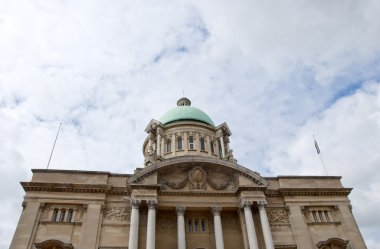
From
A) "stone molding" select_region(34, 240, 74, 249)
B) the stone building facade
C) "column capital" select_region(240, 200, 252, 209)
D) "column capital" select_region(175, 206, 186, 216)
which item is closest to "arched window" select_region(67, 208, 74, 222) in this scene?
the stone building facade

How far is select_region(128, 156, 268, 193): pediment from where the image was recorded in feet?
90.1

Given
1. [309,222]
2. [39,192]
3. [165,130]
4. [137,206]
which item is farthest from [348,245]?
[39,192]

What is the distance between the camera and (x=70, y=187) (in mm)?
26469

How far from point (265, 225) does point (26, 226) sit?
1886 cm

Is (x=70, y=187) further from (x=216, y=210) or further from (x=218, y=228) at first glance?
(x=218, y=228)

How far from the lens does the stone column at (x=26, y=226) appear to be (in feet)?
76.5

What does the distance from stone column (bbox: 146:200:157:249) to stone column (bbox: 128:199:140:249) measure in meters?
0.83

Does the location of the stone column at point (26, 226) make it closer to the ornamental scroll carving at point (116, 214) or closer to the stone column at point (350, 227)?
the ornamental scroll carving at point (116, 214)

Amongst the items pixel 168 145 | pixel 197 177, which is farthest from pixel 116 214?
pixel 168 145

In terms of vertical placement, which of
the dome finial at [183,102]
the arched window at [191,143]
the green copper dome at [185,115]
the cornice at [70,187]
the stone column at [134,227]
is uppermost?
the dome finial at [183,102]

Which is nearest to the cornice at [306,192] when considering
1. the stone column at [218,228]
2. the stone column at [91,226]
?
the stone column at [218,228]

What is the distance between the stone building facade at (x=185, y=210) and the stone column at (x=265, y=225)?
0.08 meters

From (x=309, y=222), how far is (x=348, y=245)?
341 cm

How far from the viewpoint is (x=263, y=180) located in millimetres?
27984
